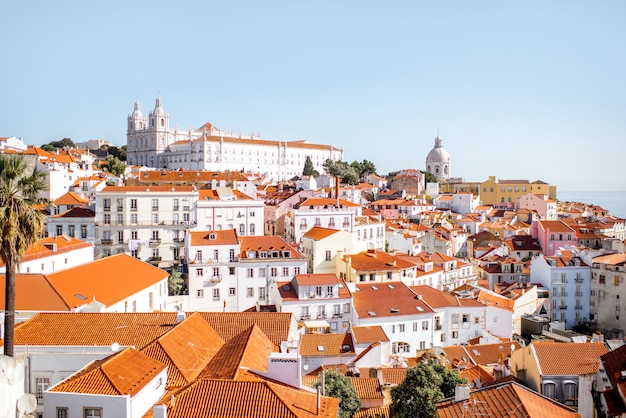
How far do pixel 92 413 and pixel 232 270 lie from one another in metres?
29.9

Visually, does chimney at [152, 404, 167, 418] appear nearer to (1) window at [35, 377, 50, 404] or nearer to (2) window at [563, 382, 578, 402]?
(1) window at [35, 377, 50, 404]

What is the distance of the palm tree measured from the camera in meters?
14.7

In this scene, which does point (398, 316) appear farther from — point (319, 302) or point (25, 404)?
point (25, 404)

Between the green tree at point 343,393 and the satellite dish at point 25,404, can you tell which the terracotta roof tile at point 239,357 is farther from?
the satellite dish at point 25,404

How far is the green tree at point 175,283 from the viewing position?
42094 millimetres

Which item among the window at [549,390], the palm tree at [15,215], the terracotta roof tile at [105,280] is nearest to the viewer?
the palm tree at [15,215]

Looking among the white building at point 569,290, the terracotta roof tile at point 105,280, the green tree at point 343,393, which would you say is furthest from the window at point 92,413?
the white building at point 569,290

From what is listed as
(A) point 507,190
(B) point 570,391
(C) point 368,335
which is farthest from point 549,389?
(A) point 507,190

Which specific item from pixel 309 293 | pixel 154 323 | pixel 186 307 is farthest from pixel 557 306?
pixel 154 323

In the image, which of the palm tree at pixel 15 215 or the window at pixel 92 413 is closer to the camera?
the window at pixel 92 413

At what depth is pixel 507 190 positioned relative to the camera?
126125mm

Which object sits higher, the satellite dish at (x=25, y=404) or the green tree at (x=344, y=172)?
the green tree at (x=344, y=172)

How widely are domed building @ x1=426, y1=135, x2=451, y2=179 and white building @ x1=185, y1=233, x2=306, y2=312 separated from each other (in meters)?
120

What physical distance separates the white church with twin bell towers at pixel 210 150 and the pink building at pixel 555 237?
8169 centimetres
